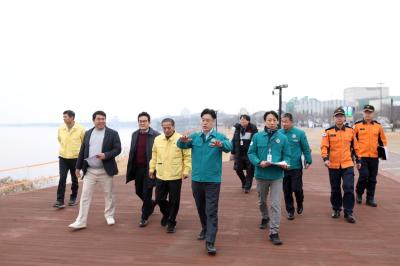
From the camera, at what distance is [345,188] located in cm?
543

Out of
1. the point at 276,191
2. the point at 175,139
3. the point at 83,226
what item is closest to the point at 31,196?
the point at 83,226

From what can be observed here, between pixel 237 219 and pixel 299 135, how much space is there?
158cm

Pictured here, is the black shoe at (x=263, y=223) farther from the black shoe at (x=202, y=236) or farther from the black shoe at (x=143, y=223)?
the black shoe at (x=143, y=223)

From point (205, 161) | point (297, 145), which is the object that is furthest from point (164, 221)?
point (297, 145)

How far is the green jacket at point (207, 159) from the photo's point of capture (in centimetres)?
428

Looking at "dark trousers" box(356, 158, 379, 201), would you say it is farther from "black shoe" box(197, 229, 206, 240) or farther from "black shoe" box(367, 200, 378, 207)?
"black shoe" box(197, 229, 206, 240)

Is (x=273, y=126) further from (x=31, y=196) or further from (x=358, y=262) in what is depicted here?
(x=31, y=196)

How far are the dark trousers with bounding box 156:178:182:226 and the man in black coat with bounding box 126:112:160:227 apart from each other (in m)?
0.30

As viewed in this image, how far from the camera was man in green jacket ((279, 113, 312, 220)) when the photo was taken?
5.50 meters

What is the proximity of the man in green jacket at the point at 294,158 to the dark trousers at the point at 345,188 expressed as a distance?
0.45 m

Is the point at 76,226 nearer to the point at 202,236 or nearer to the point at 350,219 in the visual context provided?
the point at 202,236

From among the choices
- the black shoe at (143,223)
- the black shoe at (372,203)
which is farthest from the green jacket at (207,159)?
the black shoe at (372,203)

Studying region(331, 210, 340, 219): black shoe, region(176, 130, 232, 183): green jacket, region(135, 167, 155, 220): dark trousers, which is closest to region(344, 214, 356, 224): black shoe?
region(331, 210, 340, 219): black shoe

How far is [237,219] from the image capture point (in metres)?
5.68
